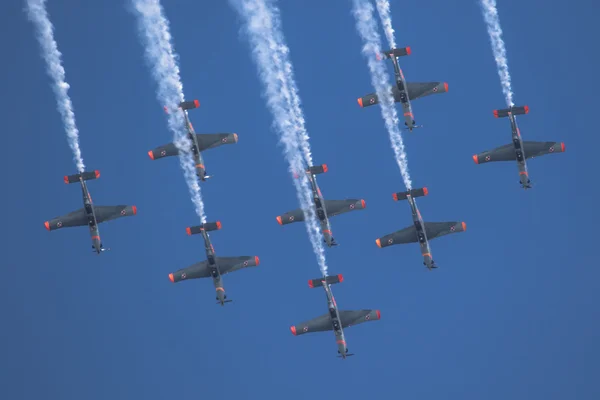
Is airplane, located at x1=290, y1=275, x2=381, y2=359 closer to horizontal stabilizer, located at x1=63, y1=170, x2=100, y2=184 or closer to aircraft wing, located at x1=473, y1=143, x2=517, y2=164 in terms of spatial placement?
aircraft wing, located at x1=473, y1=143, x2=517, y2=164

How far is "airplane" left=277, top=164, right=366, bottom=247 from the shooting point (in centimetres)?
8225

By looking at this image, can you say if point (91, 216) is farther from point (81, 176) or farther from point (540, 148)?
point (540, 148)

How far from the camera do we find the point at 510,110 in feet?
273

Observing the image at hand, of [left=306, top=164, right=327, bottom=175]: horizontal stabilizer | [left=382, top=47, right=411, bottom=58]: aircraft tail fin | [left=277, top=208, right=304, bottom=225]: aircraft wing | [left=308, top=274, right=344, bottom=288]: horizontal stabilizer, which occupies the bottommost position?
[left=308, top=274, right=344, bottom=288]: horizontal stabilizer

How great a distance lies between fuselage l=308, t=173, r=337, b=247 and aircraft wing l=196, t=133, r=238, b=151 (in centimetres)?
466

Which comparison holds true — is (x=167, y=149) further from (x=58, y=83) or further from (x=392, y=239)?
(x=392, y=239)

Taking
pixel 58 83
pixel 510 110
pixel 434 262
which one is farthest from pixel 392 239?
pixel 58 83

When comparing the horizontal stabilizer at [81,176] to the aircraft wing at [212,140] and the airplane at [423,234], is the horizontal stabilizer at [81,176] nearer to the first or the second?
the aircraft wing at [212,140]

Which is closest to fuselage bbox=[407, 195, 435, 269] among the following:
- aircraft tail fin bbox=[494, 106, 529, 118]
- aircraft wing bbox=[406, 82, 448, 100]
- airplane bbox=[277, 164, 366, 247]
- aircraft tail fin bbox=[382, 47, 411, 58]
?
airplane bbox=[277, 164, 366, 247]

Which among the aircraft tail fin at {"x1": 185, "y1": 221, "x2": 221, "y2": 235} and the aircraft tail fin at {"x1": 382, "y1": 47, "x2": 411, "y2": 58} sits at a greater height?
the aircraft tail fin at {"x1": 382, "y1": 47, "x2": 411, "y2": 58}

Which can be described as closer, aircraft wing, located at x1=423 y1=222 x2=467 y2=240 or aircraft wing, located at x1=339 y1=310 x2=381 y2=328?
aircraft wing, located at x1=339 y1=310 x2=381 y2=328

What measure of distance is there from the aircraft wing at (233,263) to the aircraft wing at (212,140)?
499 centimetres

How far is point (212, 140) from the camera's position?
84.2 meters

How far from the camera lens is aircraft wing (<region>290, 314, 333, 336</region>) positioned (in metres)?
84.3
